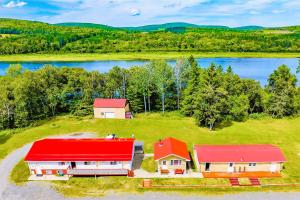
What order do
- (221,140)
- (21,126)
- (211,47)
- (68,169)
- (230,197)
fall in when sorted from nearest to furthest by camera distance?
(230,197), (68,169), (221,140), (21,126), (211,47)

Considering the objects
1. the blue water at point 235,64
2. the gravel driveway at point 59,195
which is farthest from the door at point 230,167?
the blue water at point 235,64

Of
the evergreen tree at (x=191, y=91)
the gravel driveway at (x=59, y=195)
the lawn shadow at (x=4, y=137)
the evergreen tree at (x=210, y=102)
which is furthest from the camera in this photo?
the evergreen tree at (x=191, y=91)

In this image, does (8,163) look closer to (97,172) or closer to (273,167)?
(97,172)

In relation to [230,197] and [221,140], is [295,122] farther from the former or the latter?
[230,197]

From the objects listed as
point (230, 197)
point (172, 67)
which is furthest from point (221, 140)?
point (172, 67)

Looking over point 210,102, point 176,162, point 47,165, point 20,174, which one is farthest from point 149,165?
point 210,102

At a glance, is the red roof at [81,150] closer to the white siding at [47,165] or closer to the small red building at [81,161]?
the small red building at [81,161]

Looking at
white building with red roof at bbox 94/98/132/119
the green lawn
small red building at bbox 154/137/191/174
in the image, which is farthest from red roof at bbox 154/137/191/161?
white building with red roof at bbox 94/98/132/119
